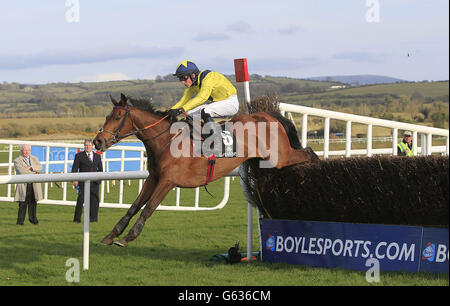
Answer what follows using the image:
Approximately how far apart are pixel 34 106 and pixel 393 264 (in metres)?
68.4

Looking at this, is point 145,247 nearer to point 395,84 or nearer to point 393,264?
point 393,264

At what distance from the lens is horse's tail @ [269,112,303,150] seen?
6.65 metres

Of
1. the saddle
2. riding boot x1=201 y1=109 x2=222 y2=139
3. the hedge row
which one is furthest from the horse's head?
the hedge row

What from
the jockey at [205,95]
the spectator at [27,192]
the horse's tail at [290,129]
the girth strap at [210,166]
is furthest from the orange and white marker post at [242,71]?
the spectator at [27,192]

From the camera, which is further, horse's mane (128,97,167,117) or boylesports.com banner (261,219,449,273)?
horse's mane (128,97,167,117)

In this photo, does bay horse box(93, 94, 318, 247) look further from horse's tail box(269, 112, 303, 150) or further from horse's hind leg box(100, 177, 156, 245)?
horse's tail box(269, 112, 303, 150)

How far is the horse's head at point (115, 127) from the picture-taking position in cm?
575

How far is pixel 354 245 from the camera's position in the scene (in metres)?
5.63

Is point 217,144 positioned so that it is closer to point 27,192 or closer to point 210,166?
point 210,166

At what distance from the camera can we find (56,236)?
9.18 meters

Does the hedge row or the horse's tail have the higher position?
the horse's tail

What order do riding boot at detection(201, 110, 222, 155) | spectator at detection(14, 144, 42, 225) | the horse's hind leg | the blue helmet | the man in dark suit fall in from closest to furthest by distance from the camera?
the horse's hind leg → riding boot at detection(201, 110, 222, 155) → the blue helmet → spectator at detection(14, 144, 42, 225) → the man in dark suit

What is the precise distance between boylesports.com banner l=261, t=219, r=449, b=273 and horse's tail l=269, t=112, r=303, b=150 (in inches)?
35.8
